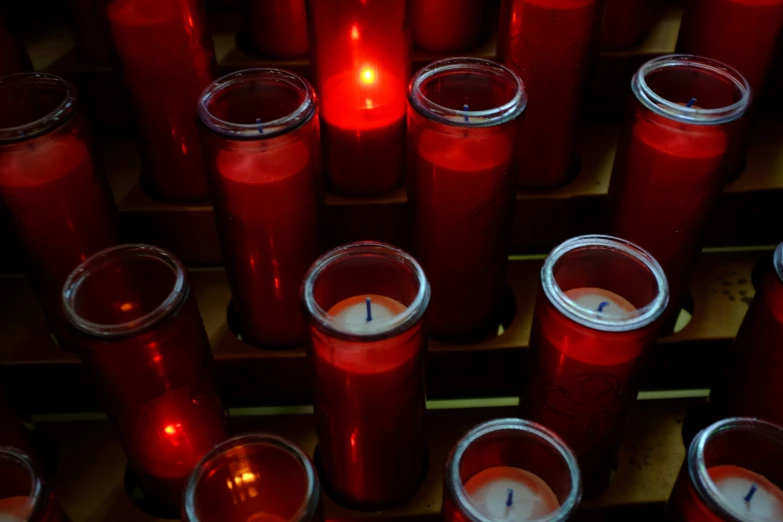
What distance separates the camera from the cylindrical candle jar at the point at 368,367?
48cm

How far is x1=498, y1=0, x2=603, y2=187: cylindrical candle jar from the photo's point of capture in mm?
587

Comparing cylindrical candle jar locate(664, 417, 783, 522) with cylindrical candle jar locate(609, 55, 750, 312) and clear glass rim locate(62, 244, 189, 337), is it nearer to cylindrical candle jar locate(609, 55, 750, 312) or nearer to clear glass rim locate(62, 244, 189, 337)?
cylindrical candle jar locate(609, 55, 750, 312)

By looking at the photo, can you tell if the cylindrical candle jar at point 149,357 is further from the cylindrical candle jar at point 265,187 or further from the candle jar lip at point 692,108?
the candle jar lip at point 692,108

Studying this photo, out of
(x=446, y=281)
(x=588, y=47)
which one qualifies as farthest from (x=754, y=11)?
(x=446, y=281)

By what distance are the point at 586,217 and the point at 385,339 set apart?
320mm

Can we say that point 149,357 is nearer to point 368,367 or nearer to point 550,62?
point 368,367

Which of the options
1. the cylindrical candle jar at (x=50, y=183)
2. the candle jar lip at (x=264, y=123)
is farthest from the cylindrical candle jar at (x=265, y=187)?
the cylindrical candle jar at (x=50, y=183)

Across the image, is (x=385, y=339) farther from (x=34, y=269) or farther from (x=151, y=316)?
(x=34, y=269)

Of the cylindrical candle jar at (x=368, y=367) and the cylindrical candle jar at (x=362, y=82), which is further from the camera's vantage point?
the cylindrical candle jar at (x=362, y=82)

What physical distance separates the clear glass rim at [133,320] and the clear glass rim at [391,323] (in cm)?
9

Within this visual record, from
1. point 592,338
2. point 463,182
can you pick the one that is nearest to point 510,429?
point 592,338

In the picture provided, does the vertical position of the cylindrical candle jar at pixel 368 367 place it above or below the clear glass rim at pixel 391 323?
below

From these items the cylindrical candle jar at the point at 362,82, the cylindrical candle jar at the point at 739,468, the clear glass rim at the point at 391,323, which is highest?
the cylindrical candle jar at the point at 362,82

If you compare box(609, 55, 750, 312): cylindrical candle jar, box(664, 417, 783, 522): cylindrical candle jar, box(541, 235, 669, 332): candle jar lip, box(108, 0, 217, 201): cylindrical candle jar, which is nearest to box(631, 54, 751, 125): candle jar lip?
box(609, 55, 750, 312): cylindrical candle jar
